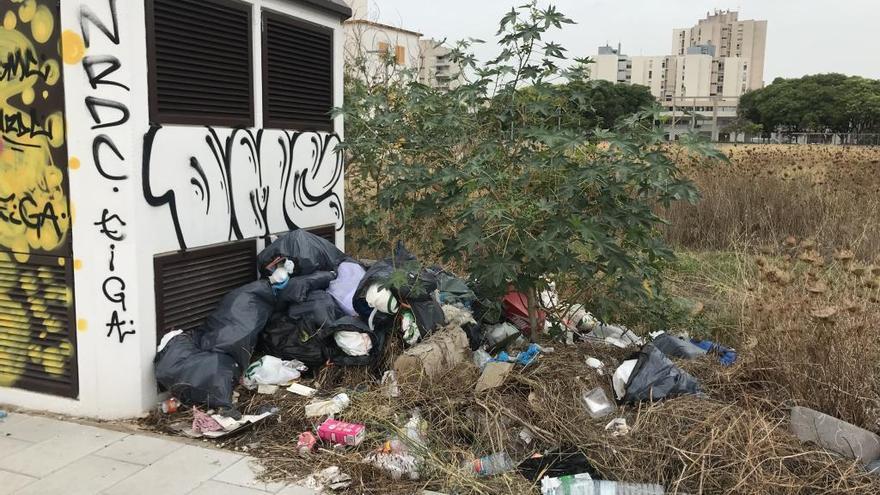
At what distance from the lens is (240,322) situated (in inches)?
181

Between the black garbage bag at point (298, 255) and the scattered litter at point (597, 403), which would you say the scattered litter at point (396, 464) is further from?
the black garbage bag at point (298, 255)

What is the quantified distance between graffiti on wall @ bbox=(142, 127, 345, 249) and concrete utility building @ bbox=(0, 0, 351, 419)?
0.05 ft

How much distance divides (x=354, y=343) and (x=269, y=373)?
61 cm

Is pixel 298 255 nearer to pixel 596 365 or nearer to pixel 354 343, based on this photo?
pixel 354 343

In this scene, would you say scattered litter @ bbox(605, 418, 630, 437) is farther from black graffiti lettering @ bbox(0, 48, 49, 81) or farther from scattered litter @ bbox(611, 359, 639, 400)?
black graffiti lettering @ bbox(0, 48, 49, 81)

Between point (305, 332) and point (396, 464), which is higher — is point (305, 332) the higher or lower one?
the higher one

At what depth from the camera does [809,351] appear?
399 centimetres

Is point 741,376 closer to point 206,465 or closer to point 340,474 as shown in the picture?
point 340,474

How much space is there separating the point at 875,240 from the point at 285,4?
7313mm

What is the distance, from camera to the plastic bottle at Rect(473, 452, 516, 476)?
3.54 metres

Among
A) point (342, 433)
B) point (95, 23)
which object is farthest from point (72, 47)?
point (342, 433)

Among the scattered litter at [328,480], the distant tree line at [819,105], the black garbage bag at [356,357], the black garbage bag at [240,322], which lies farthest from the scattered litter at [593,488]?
the distant tree line at [819,105]

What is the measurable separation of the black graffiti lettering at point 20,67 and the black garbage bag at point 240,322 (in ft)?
6.10

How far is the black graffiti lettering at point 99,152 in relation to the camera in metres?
4.09
